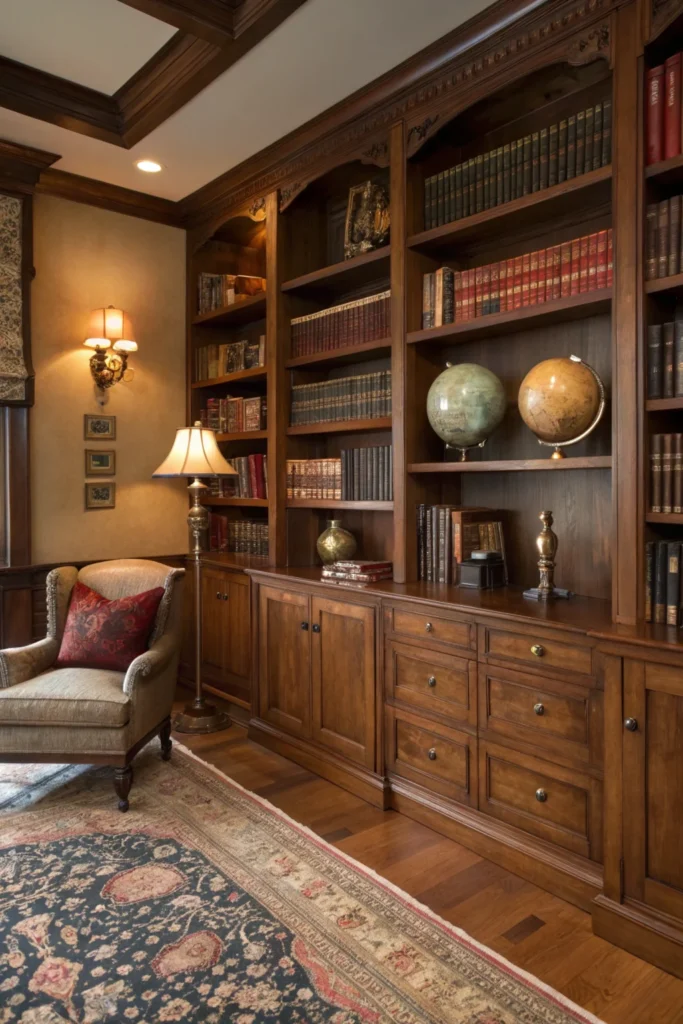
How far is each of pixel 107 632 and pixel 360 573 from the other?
1.18 m

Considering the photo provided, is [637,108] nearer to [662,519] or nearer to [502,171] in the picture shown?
[502,171]

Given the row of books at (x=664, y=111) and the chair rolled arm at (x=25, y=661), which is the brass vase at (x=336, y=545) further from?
the row of books at (x=664, y=111)

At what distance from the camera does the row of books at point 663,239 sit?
2.18 m

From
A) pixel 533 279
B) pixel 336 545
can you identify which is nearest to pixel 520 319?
pixel 533 279

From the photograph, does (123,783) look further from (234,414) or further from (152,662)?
(234,414)

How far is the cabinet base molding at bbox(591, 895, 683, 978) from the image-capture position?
1.94 meters

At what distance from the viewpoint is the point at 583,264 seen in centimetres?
252

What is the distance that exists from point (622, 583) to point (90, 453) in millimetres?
3100

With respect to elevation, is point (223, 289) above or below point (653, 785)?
above

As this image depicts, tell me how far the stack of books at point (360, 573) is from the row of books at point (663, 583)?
1207 millimetres

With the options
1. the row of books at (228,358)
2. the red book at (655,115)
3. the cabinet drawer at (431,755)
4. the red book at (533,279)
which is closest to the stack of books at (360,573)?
the cabinet drawer at (431,755)

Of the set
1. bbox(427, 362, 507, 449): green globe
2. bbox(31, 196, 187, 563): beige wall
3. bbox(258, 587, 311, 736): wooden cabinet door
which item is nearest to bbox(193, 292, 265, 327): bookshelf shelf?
bbox(31, 196, 187, 563): beige wall

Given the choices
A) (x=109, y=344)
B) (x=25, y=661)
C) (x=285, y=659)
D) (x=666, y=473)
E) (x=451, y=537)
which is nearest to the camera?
(x=666, y=473)

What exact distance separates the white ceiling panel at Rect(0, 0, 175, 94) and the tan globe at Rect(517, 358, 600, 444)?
2079mm
